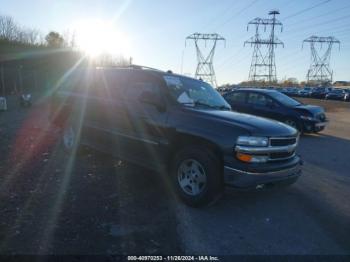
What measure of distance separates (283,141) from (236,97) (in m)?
8.43

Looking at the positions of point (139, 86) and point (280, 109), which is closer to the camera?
point (139, 86)

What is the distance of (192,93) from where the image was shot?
5.71 metres

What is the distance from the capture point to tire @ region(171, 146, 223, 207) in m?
4.49

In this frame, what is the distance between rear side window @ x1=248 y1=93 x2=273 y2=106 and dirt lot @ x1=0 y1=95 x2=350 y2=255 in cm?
562

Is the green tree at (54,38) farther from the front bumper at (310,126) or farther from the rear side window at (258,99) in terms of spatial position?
the front bumper at (310,126)

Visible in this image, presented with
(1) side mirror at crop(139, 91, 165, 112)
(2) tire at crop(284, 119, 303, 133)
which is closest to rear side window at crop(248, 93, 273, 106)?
(2) tire at crop(284, 119, 303, 133)

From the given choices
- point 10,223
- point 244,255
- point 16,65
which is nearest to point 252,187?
point 244,255

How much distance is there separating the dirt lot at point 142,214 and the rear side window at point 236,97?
613 centimetres

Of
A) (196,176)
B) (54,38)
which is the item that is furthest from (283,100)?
(54,38)

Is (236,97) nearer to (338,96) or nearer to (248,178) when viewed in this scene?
(248,178)

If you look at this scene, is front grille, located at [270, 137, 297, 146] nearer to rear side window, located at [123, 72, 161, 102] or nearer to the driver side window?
rear side window, located at [123, 72, 161, 102]

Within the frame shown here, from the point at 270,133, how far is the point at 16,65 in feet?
85.6

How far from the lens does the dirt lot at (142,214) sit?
3699 millimetres

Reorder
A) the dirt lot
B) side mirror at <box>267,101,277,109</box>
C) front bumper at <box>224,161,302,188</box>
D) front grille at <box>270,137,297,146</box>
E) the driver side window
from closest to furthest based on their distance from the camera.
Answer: the dirt lot < front bumper at <box>224,161,302,188</box> < front grille at <box>270,137,297,146</box> < side mirror at <box>267,101,277,109</box> < the driver side window
